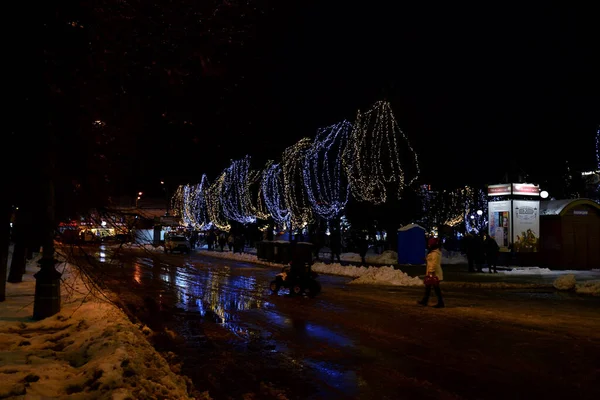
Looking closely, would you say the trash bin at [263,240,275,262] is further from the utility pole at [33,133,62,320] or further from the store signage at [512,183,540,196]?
the utility pole at [33,133,62,320]

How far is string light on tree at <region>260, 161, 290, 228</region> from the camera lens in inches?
2073

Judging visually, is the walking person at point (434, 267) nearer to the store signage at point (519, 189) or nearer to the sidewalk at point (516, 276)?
the sidewalk at point (516, 276)

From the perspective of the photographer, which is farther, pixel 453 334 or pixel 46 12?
pixel 453 334

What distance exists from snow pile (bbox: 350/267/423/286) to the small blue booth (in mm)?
9871

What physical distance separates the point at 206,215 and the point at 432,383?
250 ft

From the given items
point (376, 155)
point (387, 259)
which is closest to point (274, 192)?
point (376, 155)

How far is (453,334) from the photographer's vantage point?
11.9m

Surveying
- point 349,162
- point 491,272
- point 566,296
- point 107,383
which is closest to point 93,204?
point 107,383

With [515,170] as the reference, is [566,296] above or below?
below

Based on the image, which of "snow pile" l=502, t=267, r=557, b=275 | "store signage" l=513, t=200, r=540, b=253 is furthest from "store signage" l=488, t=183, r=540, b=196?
"snow pile" l=502, t=267, r=557, b=275

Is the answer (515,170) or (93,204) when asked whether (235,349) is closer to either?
(93,204)

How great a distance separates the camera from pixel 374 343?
35.9ft

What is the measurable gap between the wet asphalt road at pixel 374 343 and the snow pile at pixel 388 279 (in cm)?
364

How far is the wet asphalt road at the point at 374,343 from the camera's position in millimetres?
8031
